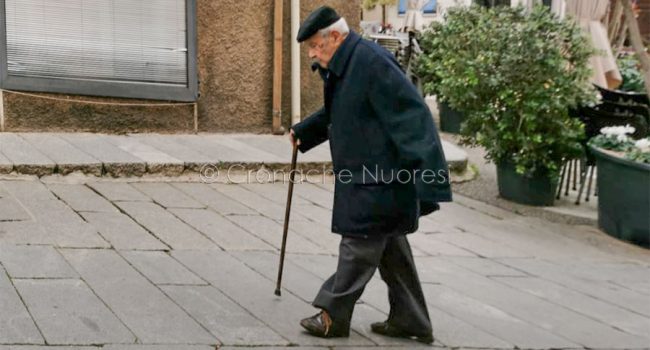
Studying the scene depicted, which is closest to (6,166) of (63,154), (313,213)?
(63,154)

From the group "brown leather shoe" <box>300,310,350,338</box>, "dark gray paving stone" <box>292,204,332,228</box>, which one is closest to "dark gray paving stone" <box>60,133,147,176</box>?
"dark gray paving stone" <box>292,204,332,228</box>

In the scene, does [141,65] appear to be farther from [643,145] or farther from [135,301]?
[643,145]

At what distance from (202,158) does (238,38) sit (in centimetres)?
171

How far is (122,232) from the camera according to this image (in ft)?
18.8

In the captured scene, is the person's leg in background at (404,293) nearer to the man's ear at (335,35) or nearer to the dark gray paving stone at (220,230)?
the man's ear at (335,35)

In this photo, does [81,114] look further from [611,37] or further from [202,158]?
[611,37]

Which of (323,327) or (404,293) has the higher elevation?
(404,293)

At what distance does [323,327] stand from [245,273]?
111 cm

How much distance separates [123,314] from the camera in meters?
4.27

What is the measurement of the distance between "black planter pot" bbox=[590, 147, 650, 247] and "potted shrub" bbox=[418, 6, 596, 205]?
0.49m

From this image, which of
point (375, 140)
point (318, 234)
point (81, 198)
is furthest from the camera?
point (81, 198)

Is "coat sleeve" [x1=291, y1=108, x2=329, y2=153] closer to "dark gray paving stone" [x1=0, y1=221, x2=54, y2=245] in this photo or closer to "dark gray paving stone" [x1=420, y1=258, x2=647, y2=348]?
"dark gray paving stone" [x1=420, y1=258, x2=647, y2=348]

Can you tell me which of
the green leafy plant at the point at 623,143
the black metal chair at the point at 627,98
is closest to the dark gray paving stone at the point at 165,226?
the green leafy plant at the point at 623,143

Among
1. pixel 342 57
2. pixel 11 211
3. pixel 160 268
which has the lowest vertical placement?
pixel 160 268
